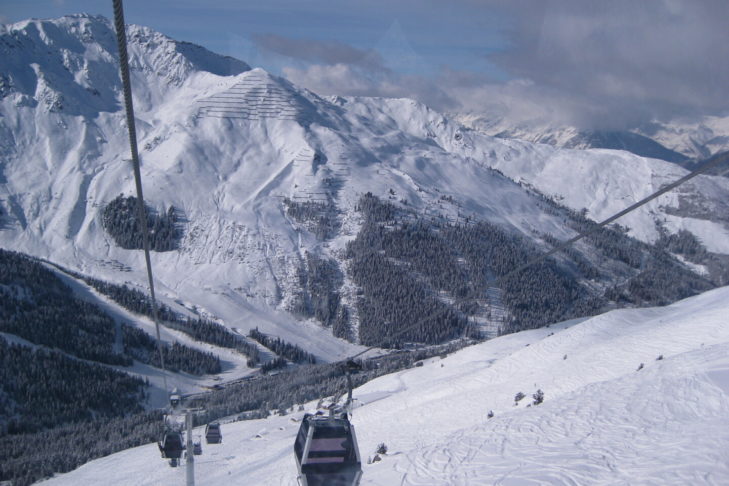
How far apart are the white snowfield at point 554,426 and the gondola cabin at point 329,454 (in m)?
5.37

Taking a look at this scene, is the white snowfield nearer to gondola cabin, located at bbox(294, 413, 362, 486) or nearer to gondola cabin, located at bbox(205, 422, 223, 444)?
gondola cabin, located at bbox(205, 422, 223, 444)

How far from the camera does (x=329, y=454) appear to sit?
1469cm

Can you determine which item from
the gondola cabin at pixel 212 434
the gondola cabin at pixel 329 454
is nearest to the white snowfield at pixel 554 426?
the gondola cabin at pixel 212 434

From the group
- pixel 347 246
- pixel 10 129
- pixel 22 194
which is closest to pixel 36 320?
pixel 347 246

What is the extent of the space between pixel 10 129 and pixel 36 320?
386ft

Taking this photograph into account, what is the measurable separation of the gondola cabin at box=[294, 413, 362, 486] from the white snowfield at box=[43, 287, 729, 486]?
5.37 meters

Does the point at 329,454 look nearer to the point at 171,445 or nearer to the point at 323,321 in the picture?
the point at 171,445

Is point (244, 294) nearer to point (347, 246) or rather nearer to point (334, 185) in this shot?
point (347, 246)

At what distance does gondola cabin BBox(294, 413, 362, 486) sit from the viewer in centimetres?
1458

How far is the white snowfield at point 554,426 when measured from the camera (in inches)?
677

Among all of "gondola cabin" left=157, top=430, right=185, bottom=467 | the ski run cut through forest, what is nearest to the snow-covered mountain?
the ski run cut through forest

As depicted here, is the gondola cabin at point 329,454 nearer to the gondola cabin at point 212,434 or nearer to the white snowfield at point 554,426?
the white snowfield at point 554,426

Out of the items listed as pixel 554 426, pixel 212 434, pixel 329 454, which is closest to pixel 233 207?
pixel 212 434

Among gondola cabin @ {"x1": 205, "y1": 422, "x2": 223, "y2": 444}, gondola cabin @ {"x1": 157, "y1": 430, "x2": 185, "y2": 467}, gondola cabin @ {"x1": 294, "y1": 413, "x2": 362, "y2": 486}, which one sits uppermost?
gondola cabin @ {"x1": 294, "y1": 413, "x2": 362, "y2": 486}
